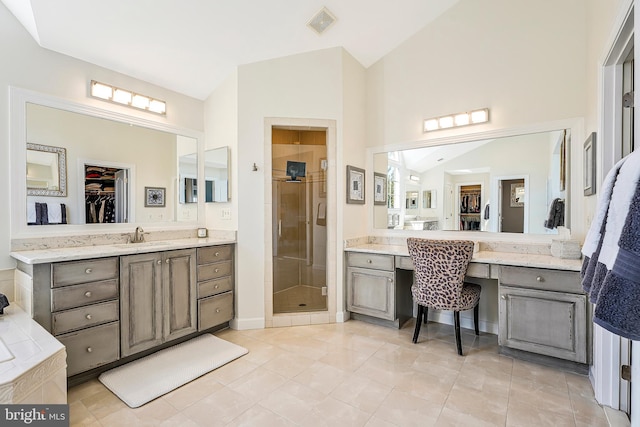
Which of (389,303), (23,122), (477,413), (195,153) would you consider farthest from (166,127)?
(477,413)

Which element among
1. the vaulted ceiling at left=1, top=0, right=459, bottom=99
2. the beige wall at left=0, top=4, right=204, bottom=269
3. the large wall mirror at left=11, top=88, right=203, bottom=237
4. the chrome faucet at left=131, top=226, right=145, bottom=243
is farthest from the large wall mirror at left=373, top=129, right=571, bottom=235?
the beige wall at left=0, top=4, right=204, bottom=269

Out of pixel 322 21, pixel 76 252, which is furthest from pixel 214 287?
pixel 322 21

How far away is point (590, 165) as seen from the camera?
219 cm

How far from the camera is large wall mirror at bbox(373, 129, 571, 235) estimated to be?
2.70m

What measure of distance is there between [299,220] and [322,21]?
194 cm

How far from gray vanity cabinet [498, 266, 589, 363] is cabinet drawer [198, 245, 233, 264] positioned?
240 centimetres

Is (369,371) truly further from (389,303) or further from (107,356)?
(107,356)

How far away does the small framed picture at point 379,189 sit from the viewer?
11.9ft

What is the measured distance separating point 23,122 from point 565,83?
13.8 ft

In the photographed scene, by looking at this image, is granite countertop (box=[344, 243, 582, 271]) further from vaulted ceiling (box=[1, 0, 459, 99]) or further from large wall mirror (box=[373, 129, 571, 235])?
vaulted ceiling (box=[1, 0, 459, 99])

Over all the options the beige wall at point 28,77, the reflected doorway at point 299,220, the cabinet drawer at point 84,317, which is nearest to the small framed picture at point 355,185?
the reflected doorway at point 299,220

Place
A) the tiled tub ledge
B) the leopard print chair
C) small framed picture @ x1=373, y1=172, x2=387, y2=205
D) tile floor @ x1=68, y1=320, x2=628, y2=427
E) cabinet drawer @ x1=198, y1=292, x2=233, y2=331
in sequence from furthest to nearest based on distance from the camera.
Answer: small framed picture @ x1=373, y1=172, x2=387, y2=205 < cabinet drawer @ x1=198, y1=292, x2=233, y2=331 < the leopard print chair < tile floor @ x1=68, y1=320, x2=628, y2=427 < the tiled tub ledge

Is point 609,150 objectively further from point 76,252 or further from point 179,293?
point 76,252

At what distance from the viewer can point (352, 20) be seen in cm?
287
